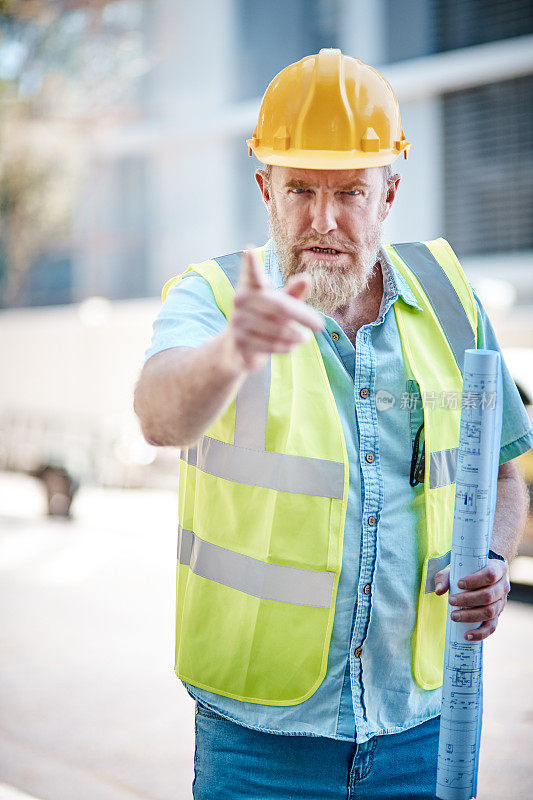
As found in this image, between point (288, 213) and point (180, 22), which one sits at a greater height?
point (180, 22)

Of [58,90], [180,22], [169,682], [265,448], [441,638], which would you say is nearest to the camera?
[265,448]

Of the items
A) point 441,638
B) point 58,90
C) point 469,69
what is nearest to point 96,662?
point 441,638

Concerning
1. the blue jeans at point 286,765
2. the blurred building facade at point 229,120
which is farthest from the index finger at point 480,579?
the blurred building facade at point 229,120

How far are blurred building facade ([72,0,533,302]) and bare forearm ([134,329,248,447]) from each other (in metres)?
8.57

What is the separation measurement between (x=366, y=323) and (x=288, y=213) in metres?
0.27

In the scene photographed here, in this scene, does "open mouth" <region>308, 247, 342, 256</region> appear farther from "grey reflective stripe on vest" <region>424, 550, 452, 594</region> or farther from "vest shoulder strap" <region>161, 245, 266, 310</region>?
"grey reflective stripe on vest" <region>424, 550, 452, 594</region>

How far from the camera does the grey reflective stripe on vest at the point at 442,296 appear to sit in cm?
184

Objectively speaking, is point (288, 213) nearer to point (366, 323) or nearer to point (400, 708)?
point (366, 323)

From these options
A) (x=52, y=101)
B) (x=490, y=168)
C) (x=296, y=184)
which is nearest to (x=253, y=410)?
(x=296, y=184)

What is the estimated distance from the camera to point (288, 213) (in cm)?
170

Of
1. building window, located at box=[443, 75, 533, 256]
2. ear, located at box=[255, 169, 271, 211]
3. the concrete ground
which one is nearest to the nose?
ear, located at box=[255, 169, 271, 211]

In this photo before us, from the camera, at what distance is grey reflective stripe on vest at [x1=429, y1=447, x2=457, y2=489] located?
1.74 m

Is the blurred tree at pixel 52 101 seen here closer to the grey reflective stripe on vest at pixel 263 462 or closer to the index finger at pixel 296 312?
the grey reflective stripe on vest at pixel 263 462

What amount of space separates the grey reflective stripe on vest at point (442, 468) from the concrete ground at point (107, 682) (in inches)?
99.3
